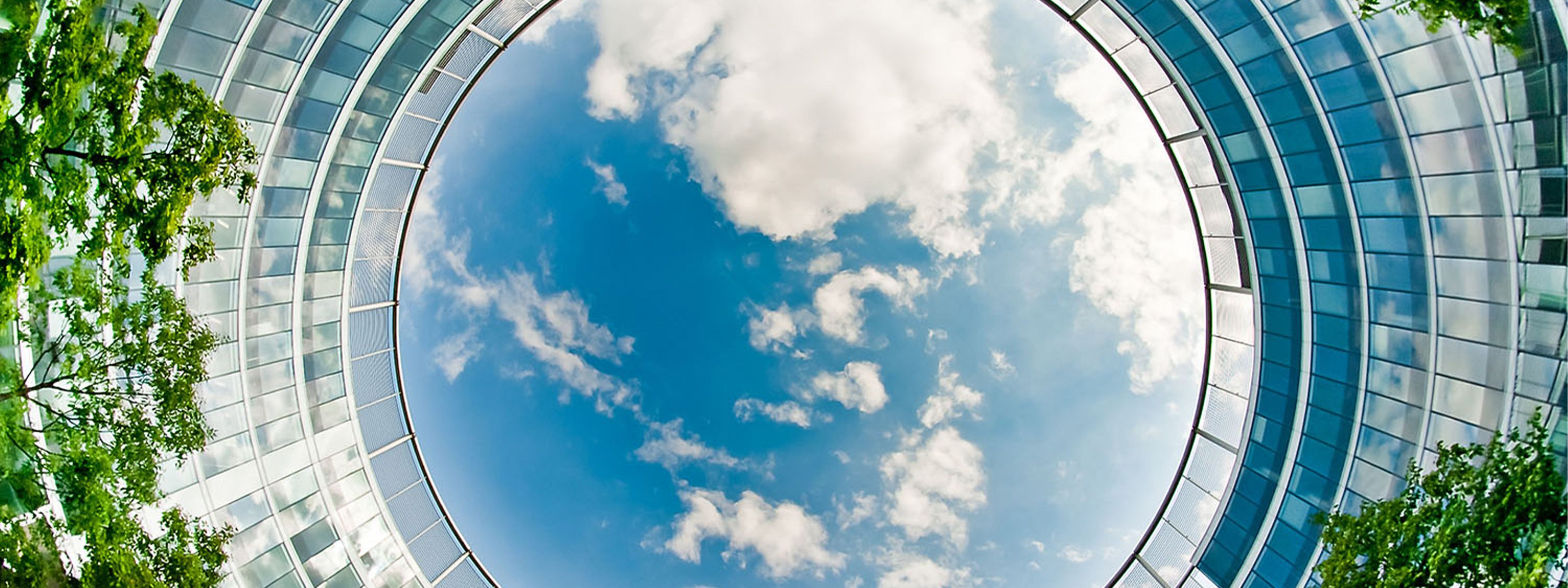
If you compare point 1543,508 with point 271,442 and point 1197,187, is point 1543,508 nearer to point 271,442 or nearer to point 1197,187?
point 1197,187

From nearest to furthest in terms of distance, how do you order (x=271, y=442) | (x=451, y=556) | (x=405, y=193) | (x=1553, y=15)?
(x=1553, y=15) → (x=271, y=442) → (x=405, y=193) → (x=451, y=556)

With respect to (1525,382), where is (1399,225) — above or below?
above

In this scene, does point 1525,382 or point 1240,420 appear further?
point 1240,420

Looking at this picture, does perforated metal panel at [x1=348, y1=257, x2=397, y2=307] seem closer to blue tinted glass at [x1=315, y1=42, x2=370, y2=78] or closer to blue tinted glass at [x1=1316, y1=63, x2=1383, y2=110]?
blue tinted glass at [x1=315, y1=42, x2=370, y2=78]

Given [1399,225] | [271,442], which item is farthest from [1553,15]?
[271,442]

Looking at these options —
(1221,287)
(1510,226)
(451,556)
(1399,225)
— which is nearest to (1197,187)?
(1221,287)

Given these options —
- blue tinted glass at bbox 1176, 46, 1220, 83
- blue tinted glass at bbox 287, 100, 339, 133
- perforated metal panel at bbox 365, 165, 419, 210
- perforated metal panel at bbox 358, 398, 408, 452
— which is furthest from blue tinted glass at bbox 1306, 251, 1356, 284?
perforated metal panel at bbox 358, 398, 408, 452

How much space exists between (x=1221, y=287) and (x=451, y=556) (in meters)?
35.4

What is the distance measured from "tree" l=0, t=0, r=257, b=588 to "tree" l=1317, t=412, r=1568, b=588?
83.6 ft

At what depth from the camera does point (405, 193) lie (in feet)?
92.3

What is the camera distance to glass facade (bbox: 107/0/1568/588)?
19219 mm

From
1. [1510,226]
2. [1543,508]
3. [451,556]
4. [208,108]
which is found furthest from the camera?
[451,556]

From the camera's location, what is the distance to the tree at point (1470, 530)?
42.2 feet

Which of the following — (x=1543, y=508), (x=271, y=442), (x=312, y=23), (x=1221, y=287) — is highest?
(x=312, y=23)
